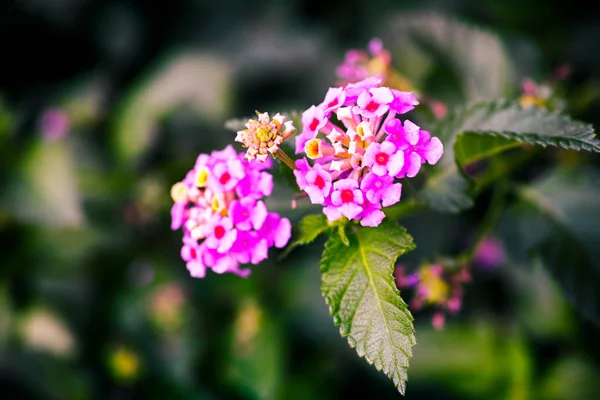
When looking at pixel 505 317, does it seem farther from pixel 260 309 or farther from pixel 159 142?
pixel 159 142

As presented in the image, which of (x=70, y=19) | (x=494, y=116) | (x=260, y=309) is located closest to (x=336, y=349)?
(x=260, y=309)

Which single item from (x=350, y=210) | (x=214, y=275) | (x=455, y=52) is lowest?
(x=350, y=210)

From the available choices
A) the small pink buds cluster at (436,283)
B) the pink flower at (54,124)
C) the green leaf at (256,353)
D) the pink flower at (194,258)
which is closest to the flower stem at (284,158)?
the pink flower at (194,258)

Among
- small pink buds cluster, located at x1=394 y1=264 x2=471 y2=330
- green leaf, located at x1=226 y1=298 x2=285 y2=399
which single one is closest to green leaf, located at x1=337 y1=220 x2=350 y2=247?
small pink buds cluster, located at x1=394 y1=264 x2=471 y2=330

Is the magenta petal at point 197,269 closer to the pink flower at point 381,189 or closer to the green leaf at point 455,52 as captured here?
the pink flower at point 381,189

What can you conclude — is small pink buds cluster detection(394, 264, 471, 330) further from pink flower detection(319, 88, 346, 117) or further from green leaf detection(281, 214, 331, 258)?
pink flower detection(319, 88, 346, 117)

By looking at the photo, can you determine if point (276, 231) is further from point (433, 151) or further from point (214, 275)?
point (214, 275)

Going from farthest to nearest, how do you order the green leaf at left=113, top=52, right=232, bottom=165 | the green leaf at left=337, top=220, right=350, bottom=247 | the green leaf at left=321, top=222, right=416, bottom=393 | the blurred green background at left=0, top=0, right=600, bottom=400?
the green leaf at left=113, top=52, right=232, bottom=165 → the blurred green background at left=0, top=0, right=600, bottom=400 → the green leaf at left=337, top=220, right=350, bottom=247 → the green leaf at left=321, top=222, right=416, bottom=393

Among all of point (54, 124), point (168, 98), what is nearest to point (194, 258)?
point (168, 98)
